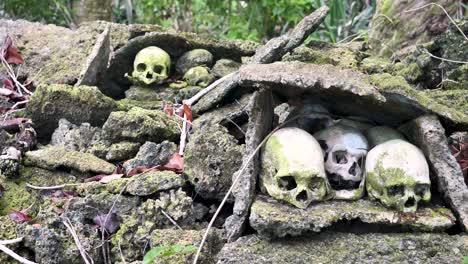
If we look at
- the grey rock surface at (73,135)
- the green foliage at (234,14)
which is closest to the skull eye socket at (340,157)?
the grey rock surface at (73,135)

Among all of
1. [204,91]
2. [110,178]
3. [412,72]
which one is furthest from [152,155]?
[412,72]

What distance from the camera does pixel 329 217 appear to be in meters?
1.95

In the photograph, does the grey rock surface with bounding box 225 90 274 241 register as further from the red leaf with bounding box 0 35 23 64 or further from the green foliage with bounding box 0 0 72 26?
the green foliage with bounding box 0 0 72 26

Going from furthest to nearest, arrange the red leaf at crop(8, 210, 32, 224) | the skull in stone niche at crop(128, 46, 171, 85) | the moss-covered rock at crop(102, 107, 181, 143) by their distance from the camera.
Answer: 1. the skull in stone niche at crop(128, 46, 171, 85)
2. the moss-covered rock at crop(102, 107, 181, 143)
3. the red leaf at crop(8, 210, 32, 224)

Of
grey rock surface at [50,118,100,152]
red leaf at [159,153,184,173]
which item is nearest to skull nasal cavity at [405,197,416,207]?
red leaf at [159,153,184,173]

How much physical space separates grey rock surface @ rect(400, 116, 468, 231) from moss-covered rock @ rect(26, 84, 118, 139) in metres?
1.60

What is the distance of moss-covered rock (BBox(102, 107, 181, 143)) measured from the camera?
9.17 feet

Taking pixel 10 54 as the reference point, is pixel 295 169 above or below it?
below

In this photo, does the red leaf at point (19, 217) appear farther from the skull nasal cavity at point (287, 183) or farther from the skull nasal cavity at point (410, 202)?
the skull nasal cavity at point (410, 202)

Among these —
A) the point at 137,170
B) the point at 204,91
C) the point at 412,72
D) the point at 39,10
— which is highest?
the point at 39,10

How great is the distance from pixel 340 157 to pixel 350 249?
0.37m

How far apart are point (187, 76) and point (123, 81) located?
425mm

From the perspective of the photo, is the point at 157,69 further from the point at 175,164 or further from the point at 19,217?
the point at 19,217

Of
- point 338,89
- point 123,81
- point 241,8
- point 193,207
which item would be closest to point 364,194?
point 338,89
